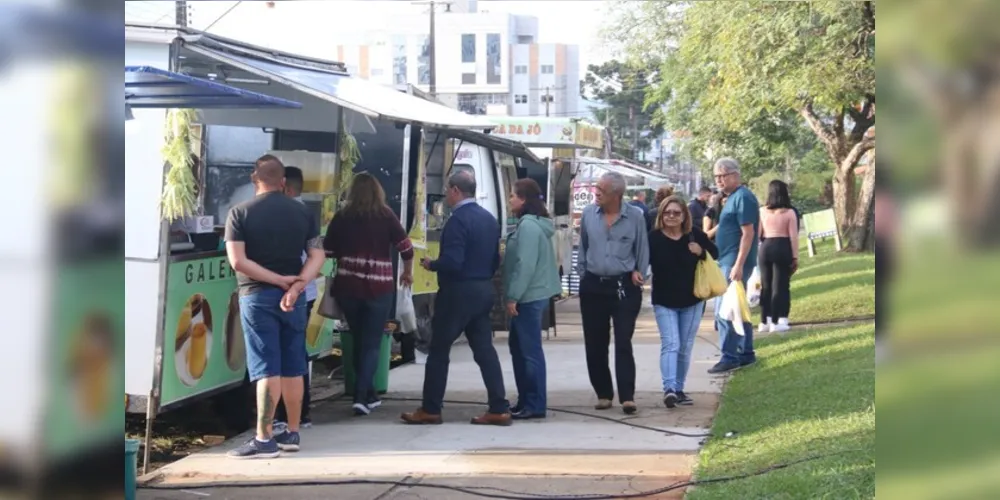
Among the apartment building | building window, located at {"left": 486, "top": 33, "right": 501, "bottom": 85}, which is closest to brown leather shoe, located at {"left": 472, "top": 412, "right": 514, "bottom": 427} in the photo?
the apartment building

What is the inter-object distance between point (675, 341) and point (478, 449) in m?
2.08

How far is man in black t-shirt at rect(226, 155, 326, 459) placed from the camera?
645cm

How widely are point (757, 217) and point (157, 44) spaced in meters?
5.40

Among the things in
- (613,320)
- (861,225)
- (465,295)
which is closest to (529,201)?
(465,295)

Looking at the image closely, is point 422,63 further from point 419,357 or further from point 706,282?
point 706,282

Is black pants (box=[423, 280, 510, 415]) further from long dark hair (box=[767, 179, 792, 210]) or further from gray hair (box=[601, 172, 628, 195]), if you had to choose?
long dark hair (box=[767, 179, 792, 210])

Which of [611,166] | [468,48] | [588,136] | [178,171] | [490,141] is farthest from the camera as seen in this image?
[468,48]

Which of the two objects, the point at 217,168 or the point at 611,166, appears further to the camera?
the point at 611,166

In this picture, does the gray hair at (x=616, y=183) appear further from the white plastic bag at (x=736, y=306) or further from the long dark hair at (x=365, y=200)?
the white plastic bag at (x=736, y=306)

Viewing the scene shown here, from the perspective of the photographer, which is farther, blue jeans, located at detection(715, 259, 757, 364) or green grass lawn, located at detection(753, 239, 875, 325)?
green grass lawn, located at detection(753, 239, 875, 325)

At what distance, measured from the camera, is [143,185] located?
21.9 ft

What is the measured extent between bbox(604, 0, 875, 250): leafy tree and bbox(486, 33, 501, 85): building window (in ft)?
172

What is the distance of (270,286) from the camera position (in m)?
6.48

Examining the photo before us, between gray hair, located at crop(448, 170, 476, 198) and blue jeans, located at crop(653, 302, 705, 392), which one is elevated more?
gray hair, located at crop(448, 170, 476, 198)
